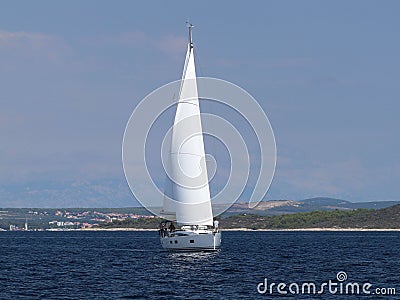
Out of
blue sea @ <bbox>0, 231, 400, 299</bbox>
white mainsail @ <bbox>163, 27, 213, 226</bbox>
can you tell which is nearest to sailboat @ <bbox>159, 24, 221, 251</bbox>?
white mainsail @ <bbox>163, 27, 213, 226</bbox>

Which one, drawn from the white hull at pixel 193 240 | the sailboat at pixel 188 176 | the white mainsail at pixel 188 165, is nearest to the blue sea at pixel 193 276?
the white hull at pixel 193 240

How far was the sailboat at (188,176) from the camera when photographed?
4685 inches

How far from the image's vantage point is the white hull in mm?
115812

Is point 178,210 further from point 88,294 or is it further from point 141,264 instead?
point 88,294

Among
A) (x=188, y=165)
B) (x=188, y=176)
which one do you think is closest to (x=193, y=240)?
(x=188, y=176)

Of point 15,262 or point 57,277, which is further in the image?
point 15,262

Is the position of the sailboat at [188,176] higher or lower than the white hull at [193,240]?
higher

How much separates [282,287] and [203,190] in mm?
40091

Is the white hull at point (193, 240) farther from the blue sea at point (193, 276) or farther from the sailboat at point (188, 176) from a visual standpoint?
the blue sea at point (193, 276)

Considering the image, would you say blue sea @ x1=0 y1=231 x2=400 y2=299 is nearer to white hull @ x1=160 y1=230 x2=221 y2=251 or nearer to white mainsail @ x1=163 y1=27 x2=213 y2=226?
white hull @ x1=160 y1=230 x2=221 y2=251

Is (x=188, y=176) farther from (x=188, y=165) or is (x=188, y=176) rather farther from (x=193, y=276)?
(x=193, y=276)

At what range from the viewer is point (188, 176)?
119m

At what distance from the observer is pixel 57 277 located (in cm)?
9162

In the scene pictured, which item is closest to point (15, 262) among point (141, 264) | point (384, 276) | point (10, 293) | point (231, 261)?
point (141, 264)
